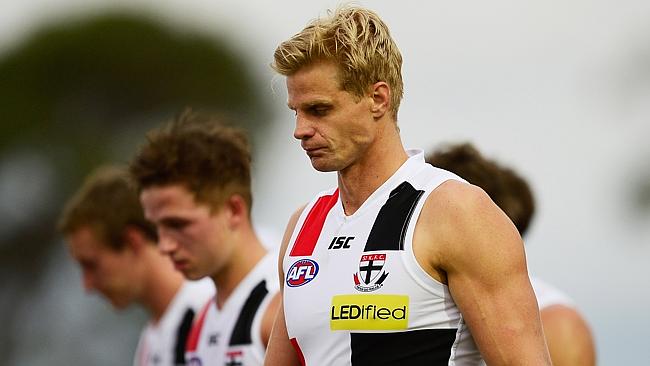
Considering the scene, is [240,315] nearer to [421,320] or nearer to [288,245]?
[288,245]

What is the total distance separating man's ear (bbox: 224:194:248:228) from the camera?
877cm

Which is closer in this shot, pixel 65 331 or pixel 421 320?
pixel 421 320

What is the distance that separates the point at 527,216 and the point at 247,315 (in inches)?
62.7

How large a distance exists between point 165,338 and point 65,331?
23950mm

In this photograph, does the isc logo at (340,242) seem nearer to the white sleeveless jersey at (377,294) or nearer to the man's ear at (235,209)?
the white sleeveless jersey at (377,294)

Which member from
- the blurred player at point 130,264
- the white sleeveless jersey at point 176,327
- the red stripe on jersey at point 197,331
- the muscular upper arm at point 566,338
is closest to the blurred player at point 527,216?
the muscular upper arm at point 566,338

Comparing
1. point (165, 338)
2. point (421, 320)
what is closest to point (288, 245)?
point (421, 320)

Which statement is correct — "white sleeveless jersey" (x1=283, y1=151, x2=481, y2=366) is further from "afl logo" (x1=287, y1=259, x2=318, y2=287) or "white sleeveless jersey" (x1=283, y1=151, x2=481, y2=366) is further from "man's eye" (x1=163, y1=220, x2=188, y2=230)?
"man's eye" (x1=163, y1=220, x2=188, y2=230)

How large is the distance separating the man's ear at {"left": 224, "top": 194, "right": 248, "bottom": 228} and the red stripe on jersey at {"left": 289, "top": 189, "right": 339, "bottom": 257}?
254 centimetres

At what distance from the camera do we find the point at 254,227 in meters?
9.09

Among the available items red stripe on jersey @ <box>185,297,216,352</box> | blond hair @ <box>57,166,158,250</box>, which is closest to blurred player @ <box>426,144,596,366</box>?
red stripe on jersey @ <box>185,297,216,352</box>

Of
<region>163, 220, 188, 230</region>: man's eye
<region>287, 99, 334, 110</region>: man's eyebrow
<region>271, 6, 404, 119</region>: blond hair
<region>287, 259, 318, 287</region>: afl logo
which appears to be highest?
<region>271, 6, 404, 119</region>: blond hair


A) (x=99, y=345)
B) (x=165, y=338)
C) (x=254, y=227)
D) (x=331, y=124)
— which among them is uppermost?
(x=331, y=124)

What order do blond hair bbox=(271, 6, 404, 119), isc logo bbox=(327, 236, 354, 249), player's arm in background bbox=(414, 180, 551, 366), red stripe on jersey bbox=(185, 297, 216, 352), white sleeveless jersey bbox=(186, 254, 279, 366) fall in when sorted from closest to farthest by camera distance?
player's arm in background bbox=(414, 180, 551, 366) → blond hair bbox=(271, 6, 404, 119) → isc logo bbox=(327, 236, 354, 249) → white sleeveless jersey bbox=(186, 254, 279, 366) → red stripe on jersey bbox=(185, 297, 216, 352)
